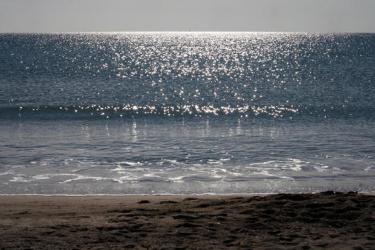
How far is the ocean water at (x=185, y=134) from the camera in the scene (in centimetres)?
1981

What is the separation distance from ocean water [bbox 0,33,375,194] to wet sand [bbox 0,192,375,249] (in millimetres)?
4121

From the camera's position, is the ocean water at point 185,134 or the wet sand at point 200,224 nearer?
the wet sand at point 200,224

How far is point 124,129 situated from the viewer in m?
33.2

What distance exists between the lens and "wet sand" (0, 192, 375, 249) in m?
10.9

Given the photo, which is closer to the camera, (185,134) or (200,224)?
(200,224)

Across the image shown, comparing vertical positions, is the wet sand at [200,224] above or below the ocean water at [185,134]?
below

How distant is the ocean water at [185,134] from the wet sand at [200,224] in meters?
4.12

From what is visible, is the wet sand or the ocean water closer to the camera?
the wet sand

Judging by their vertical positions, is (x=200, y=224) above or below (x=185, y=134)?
below

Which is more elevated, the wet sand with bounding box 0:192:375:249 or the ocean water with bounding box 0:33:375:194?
the ocean water with bounding box 0:33:375:194

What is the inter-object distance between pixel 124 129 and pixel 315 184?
15847 mm

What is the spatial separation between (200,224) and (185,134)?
62.2 feet

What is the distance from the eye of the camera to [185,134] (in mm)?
31078

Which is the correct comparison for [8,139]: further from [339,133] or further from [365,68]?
[365,68]
